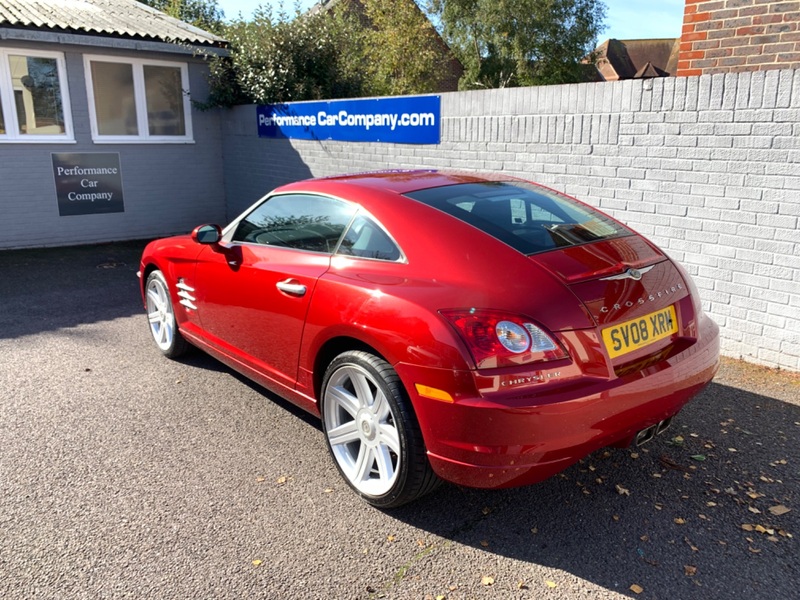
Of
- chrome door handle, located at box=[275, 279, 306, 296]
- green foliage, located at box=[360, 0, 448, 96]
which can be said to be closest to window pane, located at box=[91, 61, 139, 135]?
chrome door handle, located at box=[275, 279, 306, 296]

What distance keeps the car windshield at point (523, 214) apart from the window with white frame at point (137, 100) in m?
9.42

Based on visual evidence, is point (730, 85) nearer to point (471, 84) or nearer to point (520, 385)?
point (520, 385)

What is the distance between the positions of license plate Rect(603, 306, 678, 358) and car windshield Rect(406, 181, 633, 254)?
20.0 inches

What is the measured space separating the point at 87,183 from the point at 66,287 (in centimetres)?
356

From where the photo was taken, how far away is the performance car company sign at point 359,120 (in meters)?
7.79

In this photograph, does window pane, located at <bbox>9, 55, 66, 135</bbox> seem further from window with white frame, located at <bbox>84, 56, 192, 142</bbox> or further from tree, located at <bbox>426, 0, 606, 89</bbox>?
tree, located at <bbox>426, 0, 606, 89</bbox>

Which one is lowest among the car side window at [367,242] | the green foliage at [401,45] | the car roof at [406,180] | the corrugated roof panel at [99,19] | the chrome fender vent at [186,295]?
the chrome fender vent at [186,295]

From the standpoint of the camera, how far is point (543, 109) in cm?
639

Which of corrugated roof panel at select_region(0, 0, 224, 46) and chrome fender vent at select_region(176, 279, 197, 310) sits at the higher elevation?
corrugated roof panel at select_region(0, 0, 224, 46)

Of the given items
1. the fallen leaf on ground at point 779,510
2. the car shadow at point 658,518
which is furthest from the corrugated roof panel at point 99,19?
the fallen leaf on ground at point 779,510

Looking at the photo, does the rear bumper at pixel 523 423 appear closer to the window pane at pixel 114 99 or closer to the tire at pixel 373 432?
the tire at pixel 373 432

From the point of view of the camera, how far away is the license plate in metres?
2.77

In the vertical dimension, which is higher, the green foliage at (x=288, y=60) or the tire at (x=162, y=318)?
the green foliage at (x=288, y=60)

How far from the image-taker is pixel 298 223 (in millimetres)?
3898
